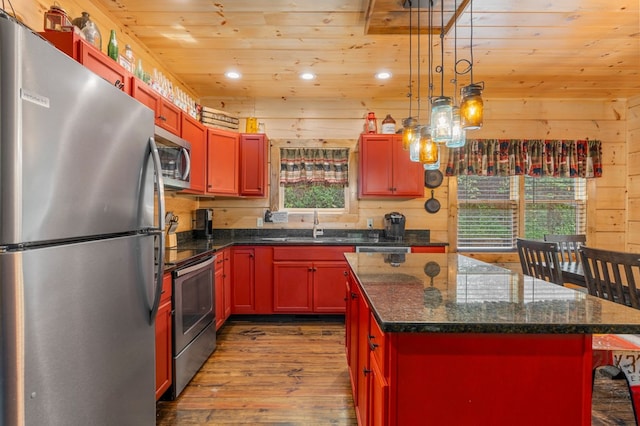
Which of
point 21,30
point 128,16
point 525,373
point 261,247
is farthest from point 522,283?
point 128,16

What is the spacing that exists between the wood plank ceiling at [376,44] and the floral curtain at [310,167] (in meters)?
0.72

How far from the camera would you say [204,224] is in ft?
13.2

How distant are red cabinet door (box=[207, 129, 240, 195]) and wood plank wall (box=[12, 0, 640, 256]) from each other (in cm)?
50

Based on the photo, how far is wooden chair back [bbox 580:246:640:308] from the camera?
5.93 feet

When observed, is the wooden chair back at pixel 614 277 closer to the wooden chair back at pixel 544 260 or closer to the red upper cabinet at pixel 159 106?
the wooden chair back at pixel 544 260

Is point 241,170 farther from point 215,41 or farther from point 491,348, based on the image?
point 491,348

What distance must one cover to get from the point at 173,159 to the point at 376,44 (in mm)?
1928

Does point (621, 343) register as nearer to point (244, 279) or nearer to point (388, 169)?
point (388, 169)

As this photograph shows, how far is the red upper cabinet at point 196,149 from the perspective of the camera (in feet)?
9.95

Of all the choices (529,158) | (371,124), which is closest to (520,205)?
(529,158)

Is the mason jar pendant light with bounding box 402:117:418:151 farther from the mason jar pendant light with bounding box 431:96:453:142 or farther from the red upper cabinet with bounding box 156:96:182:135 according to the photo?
the red upper cabinet with bounding box 156:96:182:135

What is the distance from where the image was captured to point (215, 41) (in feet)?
9.29

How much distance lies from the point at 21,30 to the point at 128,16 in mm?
1950

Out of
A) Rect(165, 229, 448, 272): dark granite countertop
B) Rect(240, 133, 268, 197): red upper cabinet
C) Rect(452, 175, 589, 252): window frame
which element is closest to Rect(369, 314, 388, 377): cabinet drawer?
Rect(165, 229, 448, 272): dark granite countertop
